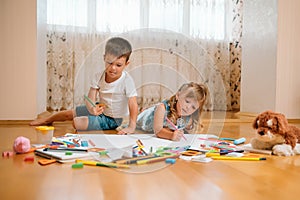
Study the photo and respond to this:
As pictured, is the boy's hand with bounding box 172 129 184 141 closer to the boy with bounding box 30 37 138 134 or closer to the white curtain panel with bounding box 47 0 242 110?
the boy with bounding box 30 37 138 134

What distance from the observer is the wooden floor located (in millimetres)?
509

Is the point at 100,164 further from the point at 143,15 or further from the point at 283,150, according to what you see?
the point at 143,15

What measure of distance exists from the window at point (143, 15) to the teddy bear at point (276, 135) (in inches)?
57.8

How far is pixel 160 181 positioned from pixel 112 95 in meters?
0.63

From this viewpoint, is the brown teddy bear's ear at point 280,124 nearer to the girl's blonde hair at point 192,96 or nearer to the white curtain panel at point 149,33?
the girl's blonde hair at point 192,96

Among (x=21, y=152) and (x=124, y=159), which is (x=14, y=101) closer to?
(x=21, y=152)

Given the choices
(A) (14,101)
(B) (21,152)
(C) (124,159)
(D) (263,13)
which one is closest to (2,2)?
(A) (14,101)

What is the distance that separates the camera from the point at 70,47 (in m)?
2.13

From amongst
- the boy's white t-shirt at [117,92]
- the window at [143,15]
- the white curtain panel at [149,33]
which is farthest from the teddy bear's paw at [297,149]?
the window at [143,15]

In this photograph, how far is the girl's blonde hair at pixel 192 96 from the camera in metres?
1.07

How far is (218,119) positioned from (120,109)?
0.58m

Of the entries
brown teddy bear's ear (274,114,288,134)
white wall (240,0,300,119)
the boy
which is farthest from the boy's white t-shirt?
white wall (240,0,300,119)

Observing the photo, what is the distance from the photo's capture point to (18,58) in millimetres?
1444

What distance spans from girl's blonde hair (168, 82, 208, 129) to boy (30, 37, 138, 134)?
0.15 meters
